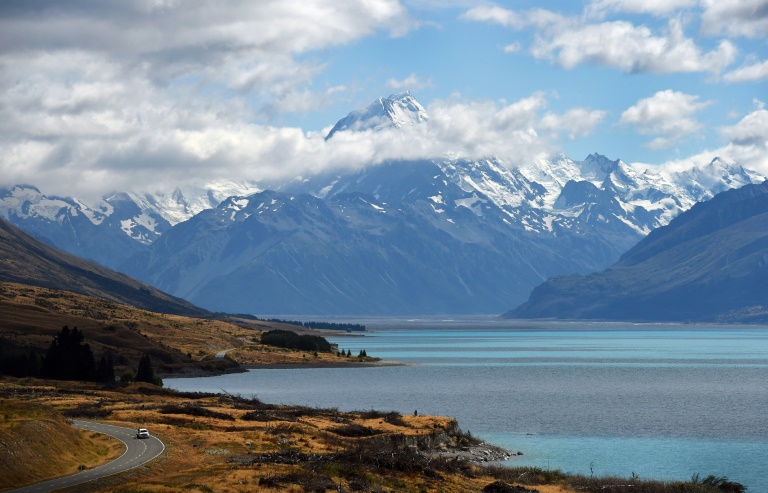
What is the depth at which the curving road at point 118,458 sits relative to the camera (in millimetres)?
50500

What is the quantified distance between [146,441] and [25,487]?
668 inches

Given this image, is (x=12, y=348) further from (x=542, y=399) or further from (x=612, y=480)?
(x=612, y=480)

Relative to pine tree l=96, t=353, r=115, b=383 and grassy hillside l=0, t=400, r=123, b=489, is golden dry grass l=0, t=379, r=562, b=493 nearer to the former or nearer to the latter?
grassy hillside l=0, t=400, r=123, b=489

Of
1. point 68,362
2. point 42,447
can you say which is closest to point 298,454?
point 42,447

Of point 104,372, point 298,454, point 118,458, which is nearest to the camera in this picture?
point 118,458

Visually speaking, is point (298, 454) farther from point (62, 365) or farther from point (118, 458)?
point (62, 365)

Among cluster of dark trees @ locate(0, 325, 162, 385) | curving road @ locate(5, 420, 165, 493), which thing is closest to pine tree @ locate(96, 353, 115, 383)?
cluster of dark trees @ locate(0, 325, 162, 385)

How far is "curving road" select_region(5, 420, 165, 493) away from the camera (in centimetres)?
5050

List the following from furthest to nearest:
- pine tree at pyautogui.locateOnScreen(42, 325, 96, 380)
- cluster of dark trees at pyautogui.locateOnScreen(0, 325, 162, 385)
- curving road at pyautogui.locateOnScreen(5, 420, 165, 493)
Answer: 1. pine tree at pyautogui.locateOnScreen(42, 325, 96, 380)
2. cluster of dark trees at pyautogui.locateOnScreen(0, 325, 162, 385)
3. curving road at pyautogui.locateOnScreen(5, 420, 165, 493)

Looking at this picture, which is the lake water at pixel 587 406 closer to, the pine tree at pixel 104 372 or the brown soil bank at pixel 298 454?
the brown soil bank at pixel 298 454

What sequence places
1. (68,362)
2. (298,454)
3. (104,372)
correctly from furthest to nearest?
(104,372)
(68,362)
(298,454)

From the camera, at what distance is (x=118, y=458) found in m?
59.1

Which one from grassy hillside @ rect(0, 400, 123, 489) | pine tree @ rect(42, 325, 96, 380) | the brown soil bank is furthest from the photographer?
pine tree @ rect(42, 325, 96, 380)

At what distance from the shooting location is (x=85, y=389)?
112688 mm
